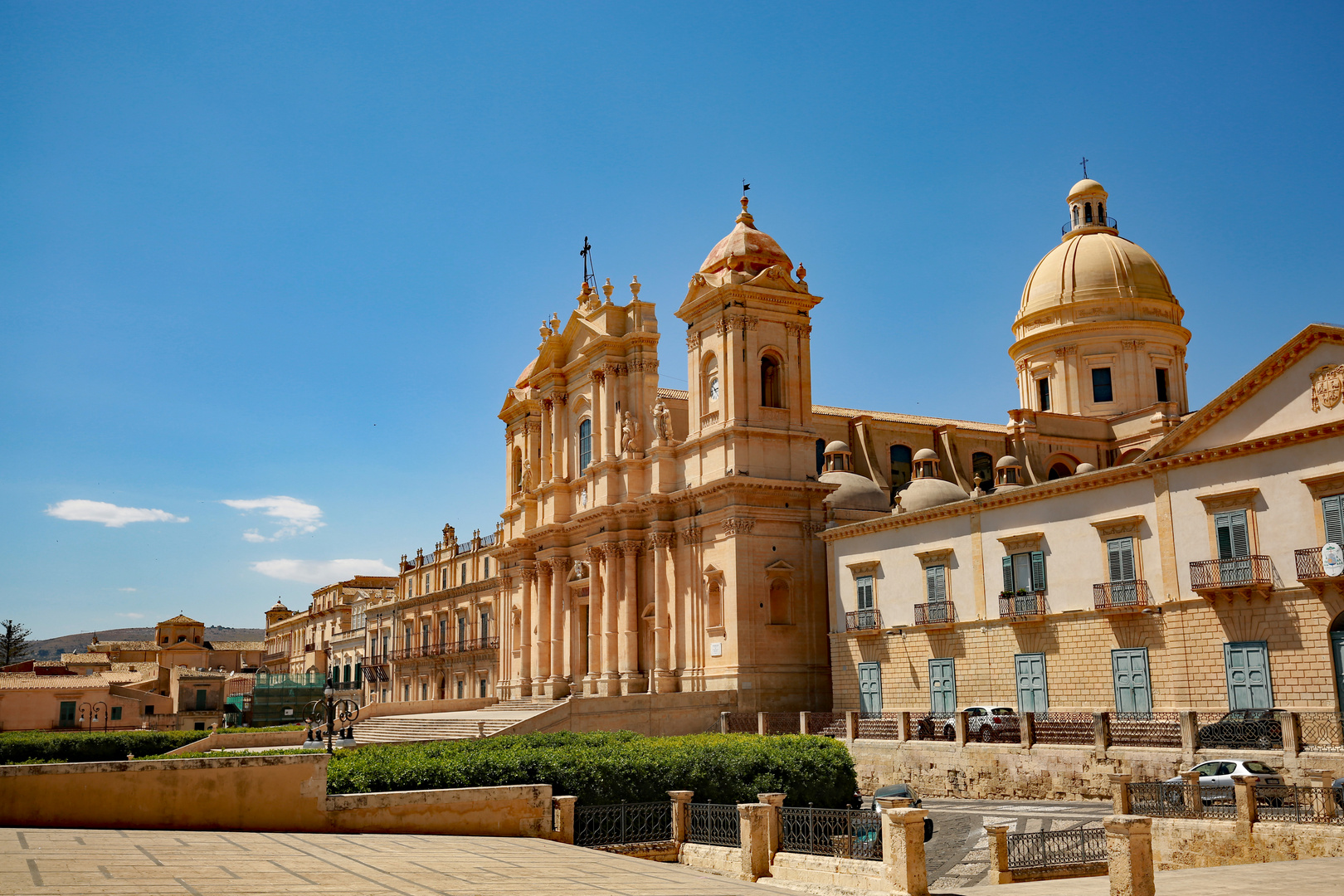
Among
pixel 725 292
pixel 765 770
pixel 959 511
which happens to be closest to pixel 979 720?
pixel 959 511

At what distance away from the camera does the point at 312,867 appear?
45.4 ft

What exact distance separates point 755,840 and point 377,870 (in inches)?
254

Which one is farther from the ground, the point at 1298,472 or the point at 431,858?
the point at 1298,472

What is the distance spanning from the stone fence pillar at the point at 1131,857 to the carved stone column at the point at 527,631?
38312mm

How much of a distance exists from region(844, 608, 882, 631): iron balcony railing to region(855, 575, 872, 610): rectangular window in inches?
8.0

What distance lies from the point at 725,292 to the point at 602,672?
15480mm

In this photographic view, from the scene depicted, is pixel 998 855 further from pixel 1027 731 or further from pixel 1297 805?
pixel 1027 731

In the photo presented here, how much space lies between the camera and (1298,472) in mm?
24172

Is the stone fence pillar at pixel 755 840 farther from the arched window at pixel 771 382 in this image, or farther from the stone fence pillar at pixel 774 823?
the arched window at pixel 771 382

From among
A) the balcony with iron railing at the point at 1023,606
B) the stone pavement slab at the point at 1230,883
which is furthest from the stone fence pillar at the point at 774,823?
the balcony with iron railing at the point at 1023,606

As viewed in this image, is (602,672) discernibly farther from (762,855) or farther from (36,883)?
(36,883)

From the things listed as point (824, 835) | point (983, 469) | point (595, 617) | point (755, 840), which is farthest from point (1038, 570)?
point (595, 617)

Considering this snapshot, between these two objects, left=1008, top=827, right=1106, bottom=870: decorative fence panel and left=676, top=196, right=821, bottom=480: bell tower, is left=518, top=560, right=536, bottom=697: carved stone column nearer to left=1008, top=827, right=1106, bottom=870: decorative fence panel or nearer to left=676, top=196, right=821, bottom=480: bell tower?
left=676, top=196, right=821, bottom=480: bell tower

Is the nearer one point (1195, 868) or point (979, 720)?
point (1195, 868)
